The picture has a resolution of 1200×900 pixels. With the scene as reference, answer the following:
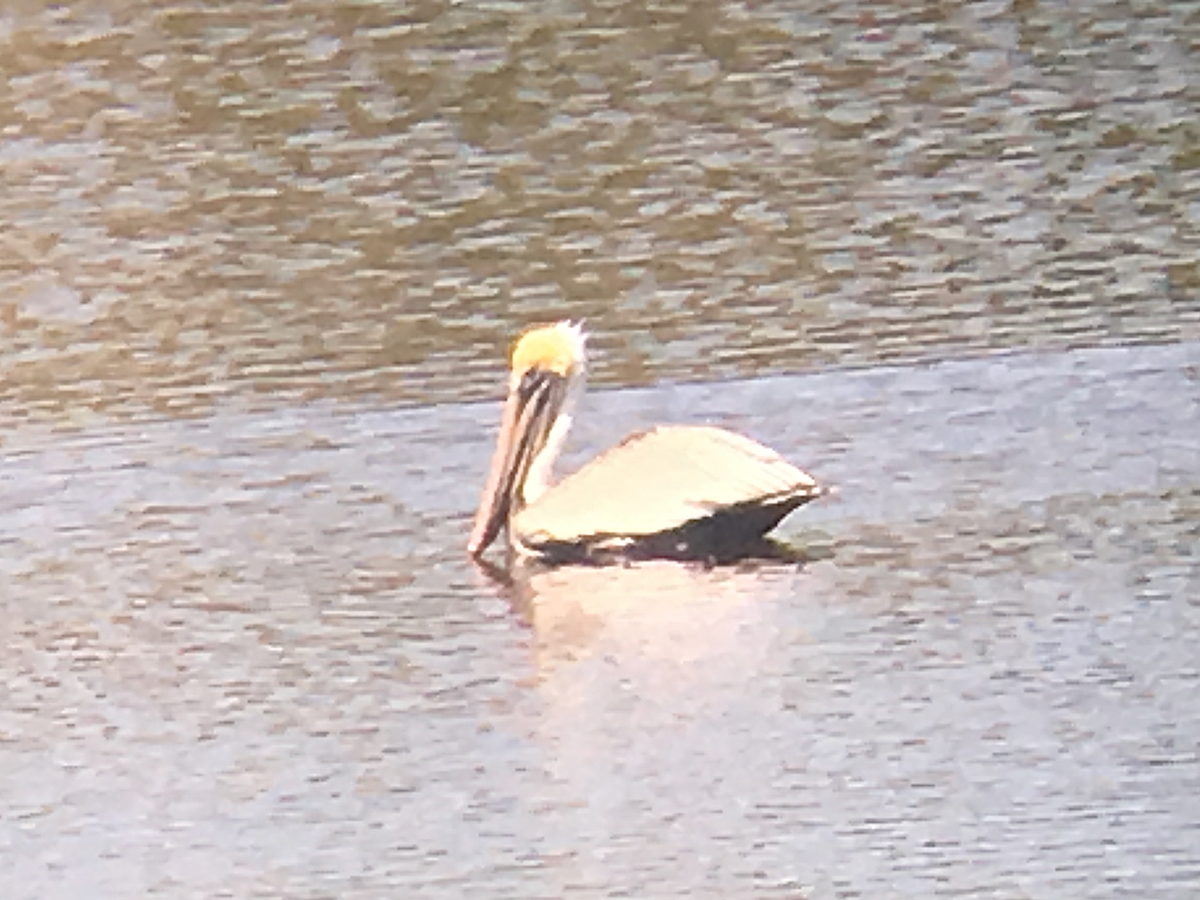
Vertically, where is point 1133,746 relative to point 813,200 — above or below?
below

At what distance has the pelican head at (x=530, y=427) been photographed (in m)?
1.31

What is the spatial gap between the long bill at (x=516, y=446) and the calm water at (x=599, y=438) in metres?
0.05

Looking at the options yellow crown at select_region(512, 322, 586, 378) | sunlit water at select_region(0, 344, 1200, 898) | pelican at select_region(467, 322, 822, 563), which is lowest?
sunlit water at select_region(0, 344, 1200, 898)

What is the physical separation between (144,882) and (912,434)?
670 mm

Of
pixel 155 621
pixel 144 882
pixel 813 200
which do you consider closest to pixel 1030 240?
pixel 813 200

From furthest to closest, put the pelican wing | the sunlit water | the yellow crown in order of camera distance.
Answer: the yellow crown < the pelican wing < the sunlit water

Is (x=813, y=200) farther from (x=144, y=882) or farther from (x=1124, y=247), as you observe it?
(x=144, y=882)

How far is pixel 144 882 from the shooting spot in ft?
3.33

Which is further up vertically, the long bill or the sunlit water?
the long bill

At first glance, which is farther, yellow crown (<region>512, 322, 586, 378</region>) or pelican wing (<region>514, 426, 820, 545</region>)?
yellow crown (<region>512, 322, 586, 378</region>)

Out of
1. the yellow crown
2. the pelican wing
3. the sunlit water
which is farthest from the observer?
the yellow crown

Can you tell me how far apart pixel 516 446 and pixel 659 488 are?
0.12 m

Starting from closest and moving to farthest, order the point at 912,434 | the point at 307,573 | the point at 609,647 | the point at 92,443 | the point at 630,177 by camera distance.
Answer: the point at 609,647
the point at 307,573
the point at 912,434
the point at 92,443
the point at 630,177

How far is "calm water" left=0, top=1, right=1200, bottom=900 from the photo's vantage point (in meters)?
1.04
